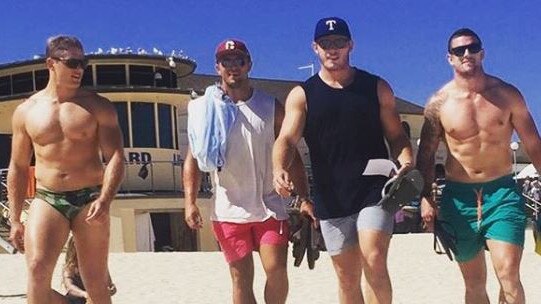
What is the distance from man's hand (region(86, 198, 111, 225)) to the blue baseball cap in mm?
1673

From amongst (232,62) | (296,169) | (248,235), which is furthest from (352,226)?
(232,62)

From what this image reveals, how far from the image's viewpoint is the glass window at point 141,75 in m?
27.6

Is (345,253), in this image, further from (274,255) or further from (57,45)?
Answer: (57,45)

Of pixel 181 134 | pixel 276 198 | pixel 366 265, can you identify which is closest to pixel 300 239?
pixel 276 198

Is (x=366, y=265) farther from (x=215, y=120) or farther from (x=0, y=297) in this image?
(x=0, y=297)

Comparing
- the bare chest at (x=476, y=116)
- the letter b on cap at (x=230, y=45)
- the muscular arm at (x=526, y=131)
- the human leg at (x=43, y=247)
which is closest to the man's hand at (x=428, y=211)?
the bare chest at (x=476, y=116)

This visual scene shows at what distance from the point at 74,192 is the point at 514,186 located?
9.25 ft

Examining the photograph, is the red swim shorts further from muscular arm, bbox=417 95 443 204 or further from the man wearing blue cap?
muscular arm, bbox=417 95 443 204

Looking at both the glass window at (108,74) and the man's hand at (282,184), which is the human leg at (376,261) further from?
the glass window at (108,74)

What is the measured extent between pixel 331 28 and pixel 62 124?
72.1 inches

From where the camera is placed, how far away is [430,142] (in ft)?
19.6

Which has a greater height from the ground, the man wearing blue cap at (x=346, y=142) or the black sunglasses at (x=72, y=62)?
the black sunglasses at (x=72, y=62)

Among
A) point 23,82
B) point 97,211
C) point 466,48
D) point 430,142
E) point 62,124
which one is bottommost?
point 97,211

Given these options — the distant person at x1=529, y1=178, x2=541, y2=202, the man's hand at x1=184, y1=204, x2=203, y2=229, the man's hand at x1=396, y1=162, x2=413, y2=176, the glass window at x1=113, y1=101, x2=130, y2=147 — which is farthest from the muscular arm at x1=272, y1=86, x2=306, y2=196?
the distant person at x1=529, y1=178, x2=541, y2=202
